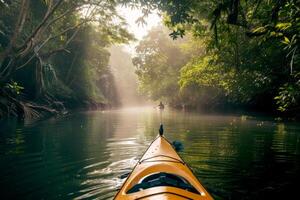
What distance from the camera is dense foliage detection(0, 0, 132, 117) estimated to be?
1662cm

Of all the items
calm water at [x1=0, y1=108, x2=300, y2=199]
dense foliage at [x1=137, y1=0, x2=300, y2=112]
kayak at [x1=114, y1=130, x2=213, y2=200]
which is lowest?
calm water at [x1=0, y1=108, x2=300, y2=199]

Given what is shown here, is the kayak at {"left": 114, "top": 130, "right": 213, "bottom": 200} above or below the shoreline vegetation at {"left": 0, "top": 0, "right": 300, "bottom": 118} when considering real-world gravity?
below

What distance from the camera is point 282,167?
8812 mm

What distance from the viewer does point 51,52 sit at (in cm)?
2377

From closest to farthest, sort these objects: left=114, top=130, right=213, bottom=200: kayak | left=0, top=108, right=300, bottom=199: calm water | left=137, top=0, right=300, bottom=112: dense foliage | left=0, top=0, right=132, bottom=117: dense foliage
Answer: left=114, top=130, right=213, bottom=200: kayak → left=137, top=0, right=300, bottom=112: dense foliage → left=0, top=108, right=300, bottom=199: calm water → left=0, top=0, right=132, bottom=117: dense foliage

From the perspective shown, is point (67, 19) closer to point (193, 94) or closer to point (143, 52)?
point (143, 52)

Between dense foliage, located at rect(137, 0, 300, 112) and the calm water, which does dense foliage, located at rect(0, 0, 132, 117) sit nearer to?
the calm water

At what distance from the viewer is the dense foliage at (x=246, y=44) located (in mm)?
6262

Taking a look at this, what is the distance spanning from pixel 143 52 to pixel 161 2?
43.3m

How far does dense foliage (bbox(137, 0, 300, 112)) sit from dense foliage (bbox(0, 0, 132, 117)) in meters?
5.32

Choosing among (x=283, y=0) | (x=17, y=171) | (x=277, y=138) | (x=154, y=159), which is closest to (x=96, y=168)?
(x=17, y=171)

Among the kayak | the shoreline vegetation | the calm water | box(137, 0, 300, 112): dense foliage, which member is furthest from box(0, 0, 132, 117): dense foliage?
the kayak

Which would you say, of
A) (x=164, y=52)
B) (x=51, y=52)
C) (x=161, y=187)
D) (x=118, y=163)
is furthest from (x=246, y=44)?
(x=164, y=52)

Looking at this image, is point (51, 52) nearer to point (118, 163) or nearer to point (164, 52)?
point (118, 163)
